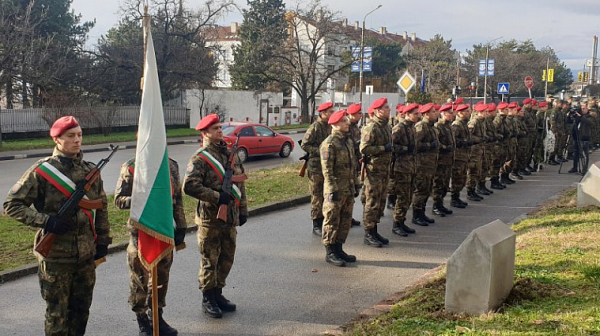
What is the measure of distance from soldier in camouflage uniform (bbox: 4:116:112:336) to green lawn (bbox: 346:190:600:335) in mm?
2398

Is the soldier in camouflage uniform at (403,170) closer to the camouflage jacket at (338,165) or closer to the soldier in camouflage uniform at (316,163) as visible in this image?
the soldier in camouflage uniform at (316,163)

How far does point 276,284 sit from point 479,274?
272cm

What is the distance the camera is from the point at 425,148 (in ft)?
34.9

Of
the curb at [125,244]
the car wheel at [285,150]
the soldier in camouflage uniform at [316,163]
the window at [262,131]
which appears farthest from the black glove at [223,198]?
the car wheel at [285,150]

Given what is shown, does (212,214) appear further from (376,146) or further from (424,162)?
(424,162)

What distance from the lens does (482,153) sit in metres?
13.3

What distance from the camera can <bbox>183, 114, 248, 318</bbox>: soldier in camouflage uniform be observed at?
6211 mm

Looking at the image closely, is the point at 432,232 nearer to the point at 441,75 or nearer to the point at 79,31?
the point at 79,31

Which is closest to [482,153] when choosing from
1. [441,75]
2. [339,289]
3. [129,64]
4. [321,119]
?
[321,119]

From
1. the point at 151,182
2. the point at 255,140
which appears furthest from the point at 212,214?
the point at 255,140

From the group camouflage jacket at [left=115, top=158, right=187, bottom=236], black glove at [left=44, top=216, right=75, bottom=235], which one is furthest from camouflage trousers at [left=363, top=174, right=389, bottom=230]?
black glove at [left=44, top=216, right=75, bottom=235]

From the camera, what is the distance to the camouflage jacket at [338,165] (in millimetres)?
8156

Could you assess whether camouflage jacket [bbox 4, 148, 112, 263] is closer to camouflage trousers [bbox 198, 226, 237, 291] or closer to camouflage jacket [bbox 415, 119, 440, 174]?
camouflage trousers [bbox 198, 226, 237, 291]

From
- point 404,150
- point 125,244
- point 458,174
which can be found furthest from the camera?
point 458,174
